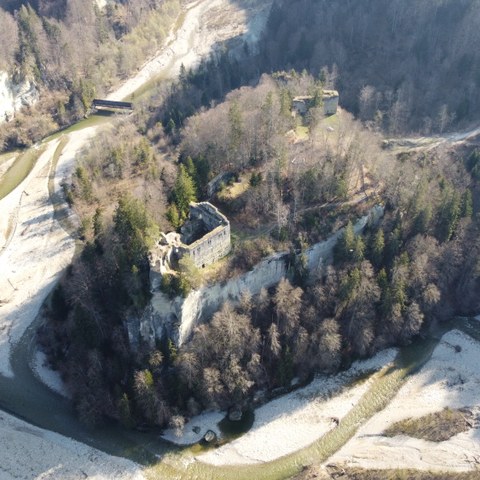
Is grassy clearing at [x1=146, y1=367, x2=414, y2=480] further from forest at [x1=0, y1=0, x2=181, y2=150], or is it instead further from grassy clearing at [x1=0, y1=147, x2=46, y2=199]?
forest at [x1=0, y1=0, x2=181, y2=150]

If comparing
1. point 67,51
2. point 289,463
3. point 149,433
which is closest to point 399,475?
point 289,463

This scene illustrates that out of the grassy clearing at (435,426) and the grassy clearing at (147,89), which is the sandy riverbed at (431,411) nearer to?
the grassy clearing at (435,426)

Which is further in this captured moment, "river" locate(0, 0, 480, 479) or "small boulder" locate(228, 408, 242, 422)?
"small boulder" locate(228, 408, 242, 422)

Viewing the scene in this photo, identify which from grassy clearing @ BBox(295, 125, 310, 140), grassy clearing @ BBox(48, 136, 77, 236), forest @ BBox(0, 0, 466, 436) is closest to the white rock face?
grassy clearing @ BBox(48, 136, 77, 236)

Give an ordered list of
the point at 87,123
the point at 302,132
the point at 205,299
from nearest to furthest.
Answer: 1. the point at 205,299
2. the point at 302,132
3. the point at 87,123

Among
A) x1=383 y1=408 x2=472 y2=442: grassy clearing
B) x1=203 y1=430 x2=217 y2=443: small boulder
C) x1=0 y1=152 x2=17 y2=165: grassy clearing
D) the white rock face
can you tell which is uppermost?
the white rock face

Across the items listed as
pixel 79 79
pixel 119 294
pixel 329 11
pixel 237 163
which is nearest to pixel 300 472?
pixel 119 294

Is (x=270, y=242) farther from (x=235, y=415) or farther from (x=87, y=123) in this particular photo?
(x=87, y=123)
